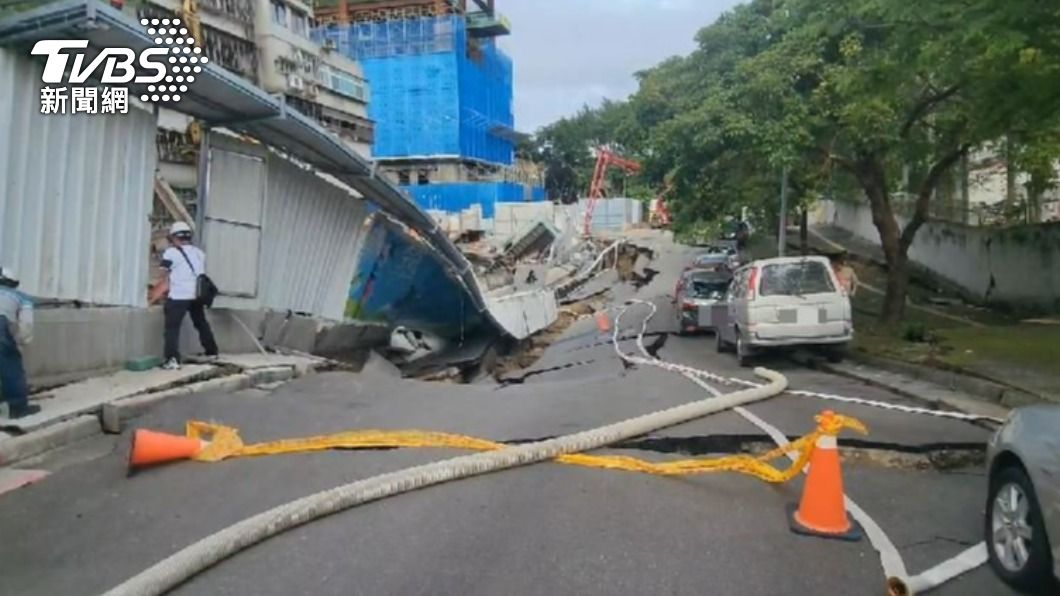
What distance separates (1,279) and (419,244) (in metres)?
11.8

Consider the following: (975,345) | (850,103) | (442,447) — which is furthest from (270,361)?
(975,345)

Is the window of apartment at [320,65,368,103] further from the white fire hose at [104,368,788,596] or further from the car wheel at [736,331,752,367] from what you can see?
the white fire hose at [104,368,788,596]

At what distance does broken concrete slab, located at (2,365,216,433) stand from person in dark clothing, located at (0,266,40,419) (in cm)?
17

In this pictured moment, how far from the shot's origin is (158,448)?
22.9 feet

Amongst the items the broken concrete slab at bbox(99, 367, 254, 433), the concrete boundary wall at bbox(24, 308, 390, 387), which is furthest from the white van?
the broken concrete slab at bbox(99, 367, 254, 433)

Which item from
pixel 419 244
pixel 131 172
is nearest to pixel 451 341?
pixel 419 244

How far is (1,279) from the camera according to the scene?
7828 mm

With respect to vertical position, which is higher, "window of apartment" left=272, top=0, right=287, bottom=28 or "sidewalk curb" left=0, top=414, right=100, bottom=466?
"window of apartment" left=272, top=0, right=287, bottom=28

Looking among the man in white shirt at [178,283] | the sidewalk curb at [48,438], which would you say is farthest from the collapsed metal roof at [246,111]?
the sidewalk curb at [48,438]

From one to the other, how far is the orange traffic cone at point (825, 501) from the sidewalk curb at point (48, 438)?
5.73m

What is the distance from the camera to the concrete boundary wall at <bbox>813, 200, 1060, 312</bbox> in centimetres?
2608

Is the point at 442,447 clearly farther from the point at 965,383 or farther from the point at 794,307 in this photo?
the point at 794,307

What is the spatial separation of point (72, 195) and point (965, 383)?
10979 mm

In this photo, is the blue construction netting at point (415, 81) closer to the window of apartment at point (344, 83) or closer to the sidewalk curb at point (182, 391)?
the window of apartment at point (344, 83)
